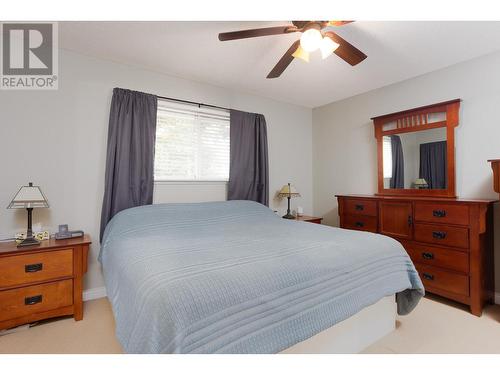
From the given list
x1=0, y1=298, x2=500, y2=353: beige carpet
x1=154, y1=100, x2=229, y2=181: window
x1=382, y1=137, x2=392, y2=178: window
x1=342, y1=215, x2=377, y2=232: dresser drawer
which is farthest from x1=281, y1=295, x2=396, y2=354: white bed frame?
x1=154, y1=100, x2=229, y2=181: window

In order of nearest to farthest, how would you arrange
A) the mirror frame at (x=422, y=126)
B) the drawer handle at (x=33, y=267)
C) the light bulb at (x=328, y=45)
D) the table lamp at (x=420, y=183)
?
the light bulb at (x=328, y=45)
the drawer handle at (x=33, y=267)
the mirror frame at (x=422, y=126)
the table lamp at (x=420, y=183)

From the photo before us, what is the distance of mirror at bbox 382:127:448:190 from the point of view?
2770 millimetres

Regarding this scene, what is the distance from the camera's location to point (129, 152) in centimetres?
266

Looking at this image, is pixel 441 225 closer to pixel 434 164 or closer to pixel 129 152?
pixel 434 164

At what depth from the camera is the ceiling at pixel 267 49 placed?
2.06 meters

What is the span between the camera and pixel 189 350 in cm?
94

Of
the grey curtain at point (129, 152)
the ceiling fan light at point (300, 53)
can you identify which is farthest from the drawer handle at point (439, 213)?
the grey curtain at point (129, 152)

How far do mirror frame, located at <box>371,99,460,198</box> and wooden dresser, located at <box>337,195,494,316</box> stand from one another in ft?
1.32

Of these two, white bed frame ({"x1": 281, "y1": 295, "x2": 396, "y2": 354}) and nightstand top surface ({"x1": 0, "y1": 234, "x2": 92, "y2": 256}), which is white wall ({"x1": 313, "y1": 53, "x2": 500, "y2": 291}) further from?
nightstand top surface ({"x1": 0, "y1": 234, "x2": 92, "y2": 256})

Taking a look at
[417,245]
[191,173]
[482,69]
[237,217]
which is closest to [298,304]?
[237,217]

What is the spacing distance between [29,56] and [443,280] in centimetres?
423

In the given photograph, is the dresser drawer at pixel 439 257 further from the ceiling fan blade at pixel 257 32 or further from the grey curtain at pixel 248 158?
the ceiling fan blade at pixel 257 32

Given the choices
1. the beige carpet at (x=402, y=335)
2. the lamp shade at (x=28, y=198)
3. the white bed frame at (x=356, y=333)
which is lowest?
the beige carpet at (x=402, y=335)

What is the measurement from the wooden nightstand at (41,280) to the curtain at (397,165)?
3.34 metres
